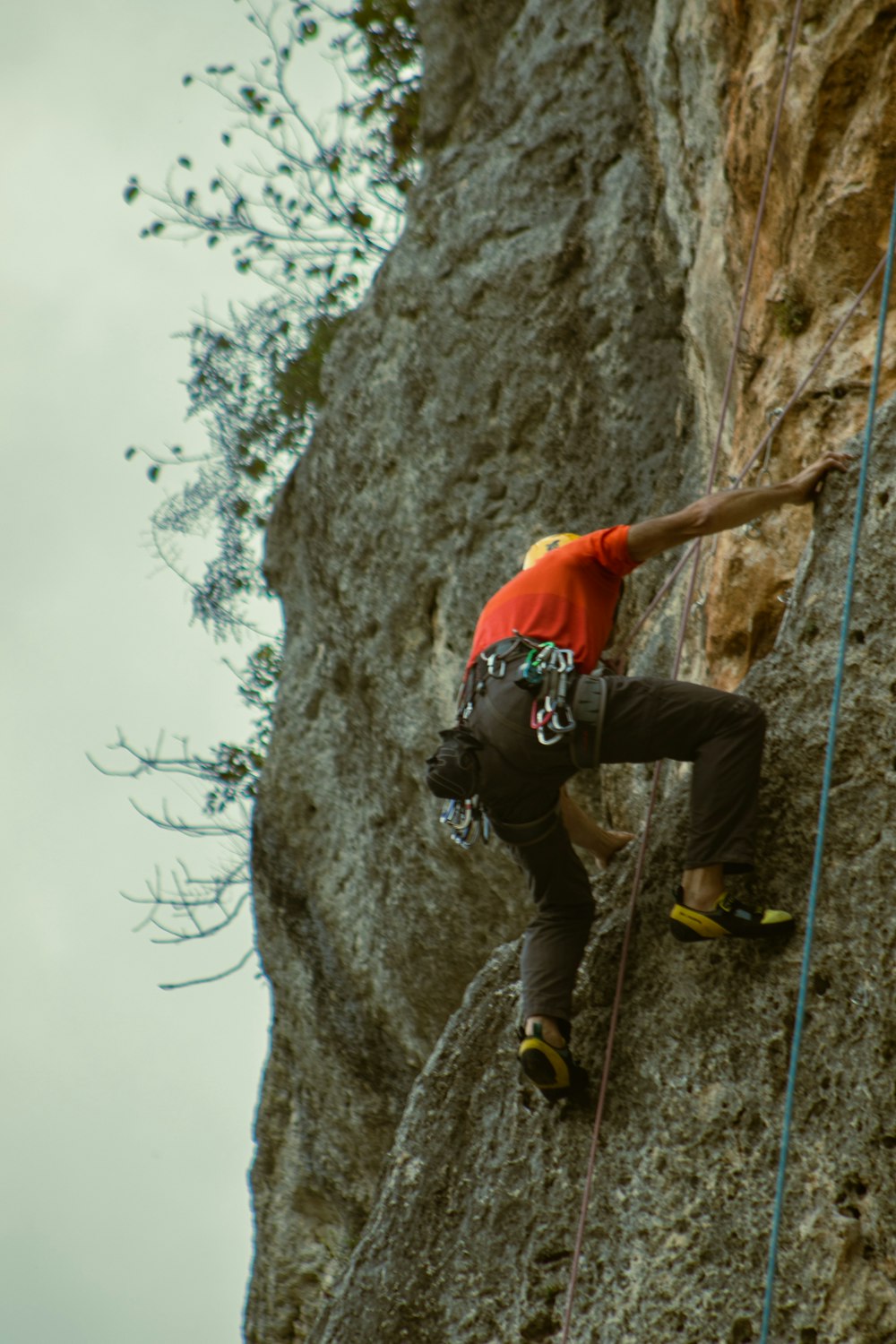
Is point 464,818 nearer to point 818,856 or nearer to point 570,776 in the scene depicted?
point 570,776

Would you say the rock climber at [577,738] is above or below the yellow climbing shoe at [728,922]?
above

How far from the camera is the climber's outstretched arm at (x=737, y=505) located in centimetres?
418

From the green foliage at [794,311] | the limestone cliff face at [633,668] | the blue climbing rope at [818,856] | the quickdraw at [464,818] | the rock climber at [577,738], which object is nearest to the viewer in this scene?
the blue climbing rope at [818,856]

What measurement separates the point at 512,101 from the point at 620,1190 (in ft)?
20.4

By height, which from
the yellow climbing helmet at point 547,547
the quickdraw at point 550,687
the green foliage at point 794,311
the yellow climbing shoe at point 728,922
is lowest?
the yellow climbing shoe at point 728,922

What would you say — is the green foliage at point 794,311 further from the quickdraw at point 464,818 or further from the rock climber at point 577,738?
the quickdraw at point 464,818

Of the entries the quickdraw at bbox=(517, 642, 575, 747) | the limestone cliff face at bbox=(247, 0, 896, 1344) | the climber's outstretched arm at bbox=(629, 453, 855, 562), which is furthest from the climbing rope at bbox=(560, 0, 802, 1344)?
the climber's outstretched arm at bbox=(629, 453, 855, 562)

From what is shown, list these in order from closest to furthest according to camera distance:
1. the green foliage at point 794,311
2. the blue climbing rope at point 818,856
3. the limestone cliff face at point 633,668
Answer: the blue climbing rope at point 818,856 → the limestone cliff face at point 633,668 → the green foliage at point 794,311

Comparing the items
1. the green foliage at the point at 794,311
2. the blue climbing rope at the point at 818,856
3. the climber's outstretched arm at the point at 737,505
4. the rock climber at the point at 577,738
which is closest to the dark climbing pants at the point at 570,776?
the rock climber at the point at 577,738

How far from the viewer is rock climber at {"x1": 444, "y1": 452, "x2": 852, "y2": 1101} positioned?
390 centimetres

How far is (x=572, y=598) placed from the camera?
446 cm

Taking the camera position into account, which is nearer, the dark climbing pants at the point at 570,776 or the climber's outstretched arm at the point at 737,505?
the dark climbing pants at the point at 570,776

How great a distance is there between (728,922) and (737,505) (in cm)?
123

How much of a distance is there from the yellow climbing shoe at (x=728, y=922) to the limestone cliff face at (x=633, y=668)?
0.37 feet
